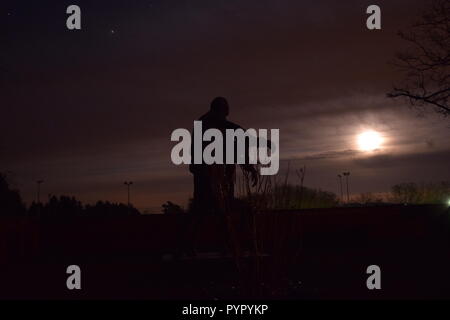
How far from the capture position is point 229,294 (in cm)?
425

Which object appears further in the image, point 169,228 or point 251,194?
point 169,228

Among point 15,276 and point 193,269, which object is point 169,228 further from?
point 193,269

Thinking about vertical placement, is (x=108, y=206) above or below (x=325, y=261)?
above

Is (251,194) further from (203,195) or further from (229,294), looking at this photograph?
(203,195)

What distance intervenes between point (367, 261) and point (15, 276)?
15.0 feet

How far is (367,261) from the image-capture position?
6832 millimetres

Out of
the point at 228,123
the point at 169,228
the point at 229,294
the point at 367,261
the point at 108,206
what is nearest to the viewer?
the point at 229,294

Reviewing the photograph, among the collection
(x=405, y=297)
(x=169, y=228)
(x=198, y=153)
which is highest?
(x=198, y=153)

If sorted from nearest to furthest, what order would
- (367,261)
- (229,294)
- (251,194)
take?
(251,194) < (229,294) < (367,261)

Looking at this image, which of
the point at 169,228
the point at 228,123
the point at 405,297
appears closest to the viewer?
the point at 405,297

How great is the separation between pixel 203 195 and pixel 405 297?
6.92 feet

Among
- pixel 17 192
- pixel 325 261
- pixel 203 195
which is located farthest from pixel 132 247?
pixel 17 192

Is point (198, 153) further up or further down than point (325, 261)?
further up

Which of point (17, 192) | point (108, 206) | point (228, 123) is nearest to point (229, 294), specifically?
point (228, 123)
